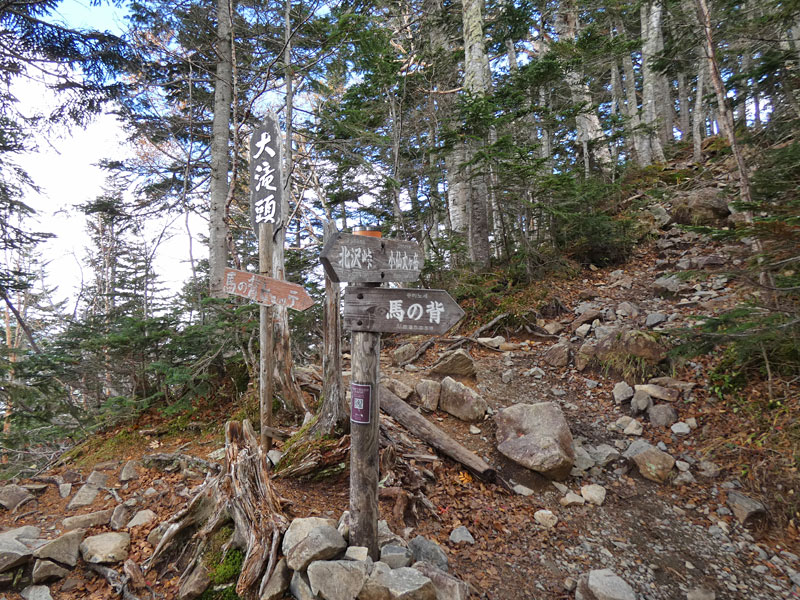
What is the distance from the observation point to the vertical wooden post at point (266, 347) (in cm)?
431

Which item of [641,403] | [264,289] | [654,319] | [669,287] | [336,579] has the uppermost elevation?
[264,289]

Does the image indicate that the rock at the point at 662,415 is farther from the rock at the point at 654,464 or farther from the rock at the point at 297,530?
the rock at the point at 297,530

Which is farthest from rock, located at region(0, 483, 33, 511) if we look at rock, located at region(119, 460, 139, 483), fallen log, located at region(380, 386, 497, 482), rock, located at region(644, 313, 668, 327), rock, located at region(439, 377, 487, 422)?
rock, located at region(644, 313, 668, 327)

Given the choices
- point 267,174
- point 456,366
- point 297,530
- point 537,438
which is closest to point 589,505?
point 537,438

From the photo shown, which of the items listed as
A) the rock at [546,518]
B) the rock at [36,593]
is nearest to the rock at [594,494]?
the rock at [546,518]

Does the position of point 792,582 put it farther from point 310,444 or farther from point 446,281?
point 446,281

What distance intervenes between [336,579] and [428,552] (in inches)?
37.3

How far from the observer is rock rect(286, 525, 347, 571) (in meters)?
2.51

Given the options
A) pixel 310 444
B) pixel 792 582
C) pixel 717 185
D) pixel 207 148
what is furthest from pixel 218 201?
pixel 717 185

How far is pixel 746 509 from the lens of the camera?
11.5 ft

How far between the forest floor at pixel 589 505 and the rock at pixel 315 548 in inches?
29.5

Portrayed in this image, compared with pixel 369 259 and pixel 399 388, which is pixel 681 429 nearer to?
pixel 399 388

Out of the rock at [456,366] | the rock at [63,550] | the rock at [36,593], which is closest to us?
the rock at [36,593]

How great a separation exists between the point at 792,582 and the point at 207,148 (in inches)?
553
